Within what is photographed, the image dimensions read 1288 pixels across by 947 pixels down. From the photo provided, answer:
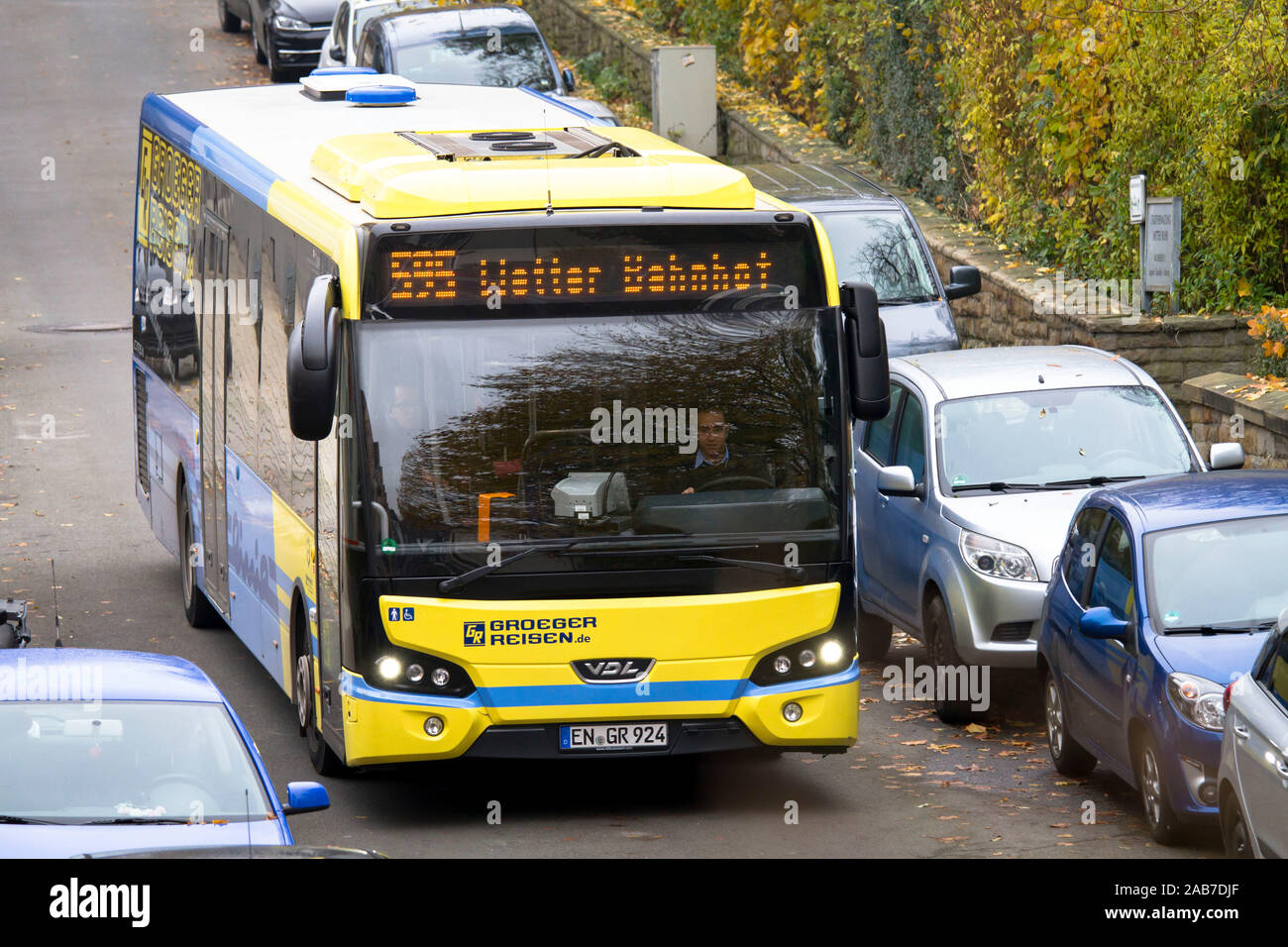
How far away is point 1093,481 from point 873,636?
7.78ft

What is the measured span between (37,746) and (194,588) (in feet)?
25.0

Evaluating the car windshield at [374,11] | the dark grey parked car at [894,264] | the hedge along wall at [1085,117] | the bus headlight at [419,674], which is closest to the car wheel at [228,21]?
the car windshield at [374,11]

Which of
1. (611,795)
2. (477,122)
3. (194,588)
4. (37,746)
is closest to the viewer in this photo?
(37,746)

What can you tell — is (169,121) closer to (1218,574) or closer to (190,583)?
(190,583)

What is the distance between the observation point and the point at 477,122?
13641 mm

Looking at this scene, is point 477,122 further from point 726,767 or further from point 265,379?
point 726,767

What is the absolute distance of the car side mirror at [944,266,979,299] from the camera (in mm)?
19344

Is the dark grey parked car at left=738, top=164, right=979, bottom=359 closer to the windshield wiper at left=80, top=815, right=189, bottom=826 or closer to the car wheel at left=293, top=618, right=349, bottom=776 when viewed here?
the car wheel at left=293, top=618, right=349, bottom=776

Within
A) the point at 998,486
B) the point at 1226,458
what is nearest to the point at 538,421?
the point at 998,486

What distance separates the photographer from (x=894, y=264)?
65.1ft

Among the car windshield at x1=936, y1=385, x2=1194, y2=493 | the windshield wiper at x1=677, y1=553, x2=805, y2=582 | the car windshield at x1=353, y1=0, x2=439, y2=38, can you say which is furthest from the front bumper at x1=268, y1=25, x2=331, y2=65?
the windshield wiper at x1=677, y1=553, x2=805, y2=582

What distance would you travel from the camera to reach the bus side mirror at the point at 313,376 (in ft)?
32.2

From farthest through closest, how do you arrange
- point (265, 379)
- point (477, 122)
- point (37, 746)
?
point (477, 122) → point (265, 379) → point (37, 746)

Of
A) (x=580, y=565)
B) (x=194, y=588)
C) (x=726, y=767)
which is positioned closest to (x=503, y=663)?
(x=580, y=565)
